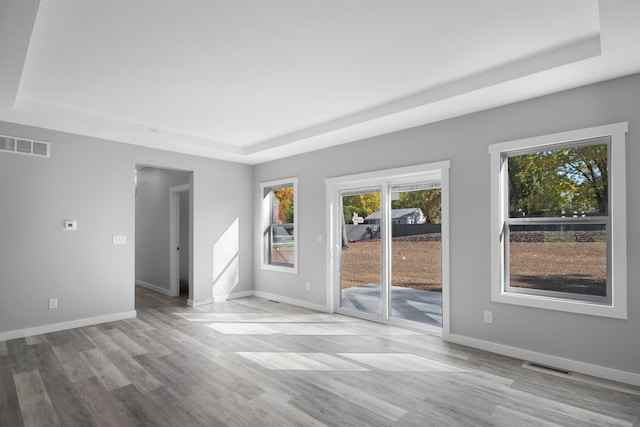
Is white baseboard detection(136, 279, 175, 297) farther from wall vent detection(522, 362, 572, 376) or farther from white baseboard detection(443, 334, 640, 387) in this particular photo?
wall vent detection(522, 362, 572, 376)

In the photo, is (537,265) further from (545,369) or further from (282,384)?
(282,384)

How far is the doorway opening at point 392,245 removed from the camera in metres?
4.33

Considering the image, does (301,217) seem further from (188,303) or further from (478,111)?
(478,111)

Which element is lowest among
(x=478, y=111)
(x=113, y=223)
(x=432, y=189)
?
(x=113, y=223)

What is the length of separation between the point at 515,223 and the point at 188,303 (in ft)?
16.9

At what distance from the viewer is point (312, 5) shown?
7.43ft

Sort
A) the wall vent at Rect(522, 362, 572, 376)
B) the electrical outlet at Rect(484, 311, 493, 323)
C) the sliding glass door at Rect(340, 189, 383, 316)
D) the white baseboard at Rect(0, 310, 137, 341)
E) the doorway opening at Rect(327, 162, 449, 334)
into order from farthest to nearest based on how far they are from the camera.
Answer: the sliding glass door at Rect(340, 189, 383, 316)
the doorway opening at Rect(327, 162, 449, 334)
the white baseboard at Rect(0, 310, 137, 341)
the electrical outlet at Rect(484, 311, 493, 323)
the wall vent at Rect(522, 362, 572, 376)

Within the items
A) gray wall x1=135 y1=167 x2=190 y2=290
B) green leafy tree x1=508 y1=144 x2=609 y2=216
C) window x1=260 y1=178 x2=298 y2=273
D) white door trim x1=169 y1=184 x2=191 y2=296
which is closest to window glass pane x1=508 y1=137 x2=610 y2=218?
green leafy tree x1=508 y1=144 x2=609 y2=216

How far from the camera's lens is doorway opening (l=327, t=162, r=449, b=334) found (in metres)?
4.33

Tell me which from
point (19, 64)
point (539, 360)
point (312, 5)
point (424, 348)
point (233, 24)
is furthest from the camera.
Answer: point (424, 348)

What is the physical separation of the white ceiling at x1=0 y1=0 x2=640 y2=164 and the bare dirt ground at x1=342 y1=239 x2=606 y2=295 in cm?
155

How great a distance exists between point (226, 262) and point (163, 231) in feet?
5.57

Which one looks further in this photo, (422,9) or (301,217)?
(301,217)

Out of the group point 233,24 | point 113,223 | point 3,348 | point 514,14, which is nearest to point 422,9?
point 514,14
